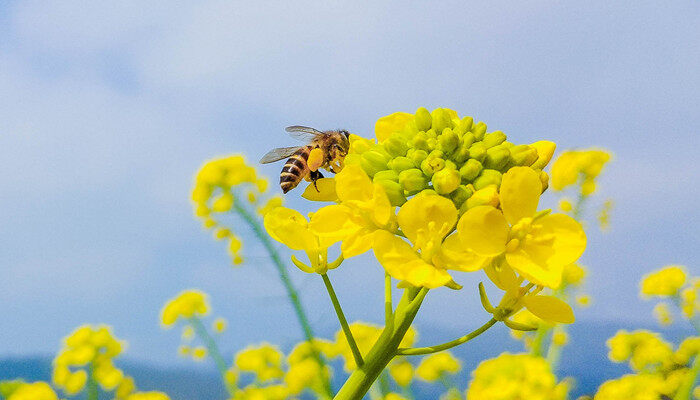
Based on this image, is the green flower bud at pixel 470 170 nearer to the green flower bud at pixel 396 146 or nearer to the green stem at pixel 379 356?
the green flower bud at pixel 396 146

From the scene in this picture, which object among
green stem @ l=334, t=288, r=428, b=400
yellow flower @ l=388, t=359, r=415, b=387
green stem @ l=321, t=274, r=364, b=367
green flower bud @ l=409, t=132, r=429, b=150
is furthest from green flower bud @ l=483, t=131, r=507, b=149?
yellow flower @ l=388, t=359, r=415, b=387

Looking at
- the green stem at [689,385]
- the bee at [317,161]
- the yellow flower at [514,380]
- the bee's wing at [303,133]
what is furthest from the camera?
the green stem at [689,385]

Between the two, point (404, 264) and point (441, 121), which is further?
point (441, 121)

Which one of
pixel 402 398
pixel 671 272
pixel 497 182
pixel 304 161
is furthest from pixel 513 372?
pixel 671 272

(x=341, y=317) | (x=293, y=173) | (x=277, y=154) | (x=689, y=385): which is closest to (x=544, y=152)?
(x=341, y=317)

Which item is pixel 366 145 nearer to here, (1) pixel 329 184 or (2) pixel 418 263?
(1) pixel 329 184

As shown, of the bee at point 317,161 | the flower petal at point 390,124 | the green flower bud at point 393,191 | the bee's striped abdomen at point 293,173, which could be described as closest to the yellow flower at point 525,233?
the green flower bud at point 393,191

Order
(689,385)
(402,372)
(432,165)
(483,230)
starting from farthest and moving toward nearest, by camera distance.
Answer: (402,372) < (689,385) < (432,165) < (483,230)

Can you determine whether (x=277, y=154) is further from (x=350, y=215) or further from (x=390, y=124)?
(x=350, y=215)

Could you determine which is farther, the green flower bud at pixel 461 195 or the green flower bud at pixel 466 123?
the green flower bud at pixel 466 123
